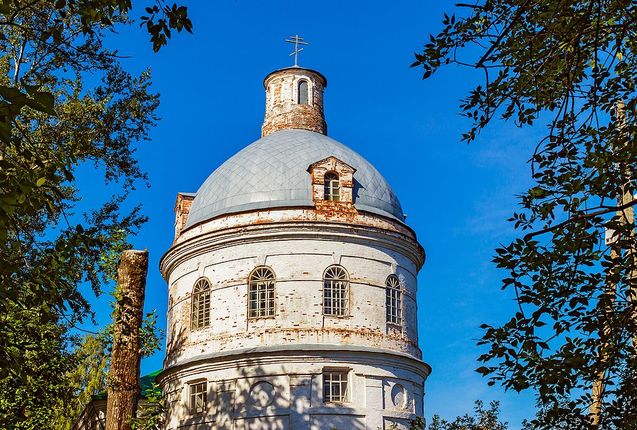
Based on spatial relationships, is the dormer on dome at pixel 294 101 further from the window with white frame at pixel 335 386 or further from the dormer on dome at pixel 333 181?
the window with white frame at pixel 335 386

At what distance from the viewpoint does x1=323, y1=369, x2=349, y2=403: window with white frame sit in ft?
79.0

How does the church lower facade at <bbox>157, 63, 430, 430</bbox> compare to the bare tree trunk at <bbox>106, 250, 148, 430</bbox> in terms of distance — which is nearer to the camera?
the bare tree trunk at <bbox>106, 250, 148, 430</bbox>

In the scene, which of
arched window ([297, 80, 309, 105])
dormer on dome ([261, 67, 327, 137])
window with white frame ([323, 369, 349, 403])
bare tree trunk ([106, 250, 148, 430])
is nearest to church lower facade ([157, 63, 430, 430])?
window with white frame ([323, 369, 349, 403])

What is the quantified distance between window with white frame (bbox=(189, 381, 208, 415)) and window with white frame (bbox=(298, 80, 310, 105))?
1127cm

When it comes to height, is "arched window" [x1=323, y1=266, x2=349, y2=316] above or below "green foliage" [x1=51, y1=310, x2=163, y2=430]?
above

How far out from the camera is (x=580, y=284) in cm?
798

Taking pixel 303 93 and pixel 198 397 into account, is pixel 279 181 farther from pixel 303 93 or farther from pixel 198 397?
pixel 198 397

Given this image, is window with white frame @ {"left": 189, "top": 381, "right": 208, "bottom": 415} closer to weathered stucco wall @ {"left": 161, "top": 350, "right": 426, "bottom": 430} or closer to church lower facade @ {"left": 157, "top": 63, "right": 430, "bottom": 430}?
church lower facade @ {"left": 157, "top": 63, "right": 430, "bottom": 430}

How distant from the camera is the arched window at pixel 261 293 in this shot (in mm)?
24906

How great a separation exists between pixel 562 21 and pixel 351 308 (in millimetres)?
17537

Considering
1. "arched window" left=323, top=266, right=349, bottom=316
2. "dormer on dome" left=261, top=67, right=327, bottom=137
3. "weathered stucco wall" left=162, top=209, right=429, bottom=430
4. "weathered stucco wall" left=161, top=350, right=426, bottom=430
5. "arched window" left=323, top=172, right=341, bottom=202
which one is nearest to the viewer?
"weathered stucco wall" left=161, top=350, right=426, bottom=430

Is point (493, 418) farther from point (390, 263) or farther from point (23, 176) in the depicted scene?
point (23, 176)

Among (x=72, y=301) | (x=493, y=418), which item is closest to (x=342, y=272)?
(x=493, y=418)

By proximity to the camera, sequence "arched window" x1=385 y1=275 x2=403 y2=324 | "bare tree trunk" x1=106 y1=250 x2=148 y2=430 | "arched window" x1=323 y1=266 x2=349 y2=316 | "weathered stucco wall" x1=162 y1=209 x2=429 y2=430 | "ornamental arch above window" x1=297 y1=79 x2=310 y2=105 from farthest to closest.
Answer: "ornamental arch above window" x1=297 y1=79 x2=310 y2=105 → "arched window" x1=385 y1=275 x2=403 y2=324 → "arched window" x1=323 y1=266 x2=349 y2=316 → "weathered stucco wall" x1=162 y1=209 x2=429 y2=430 → "bare tree trunk" x1=106 y1=250 x2=148 y2=430
